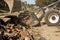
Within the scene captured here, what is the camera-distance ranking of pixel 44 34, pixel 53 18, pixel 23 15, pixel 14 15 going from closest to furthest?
pixel 14 15 < pixel 44 34 < pixel 23 15 < pixel 53 18

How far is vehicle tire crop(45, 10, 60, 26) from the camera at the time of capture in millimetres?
17375

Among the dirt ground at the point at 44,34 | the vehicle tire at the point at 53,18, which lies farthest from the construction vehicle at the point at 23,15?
the dirt ground at the point at 44,34

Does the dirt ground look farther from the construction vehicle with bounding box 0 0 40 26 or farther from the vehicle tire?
the vehicle tire

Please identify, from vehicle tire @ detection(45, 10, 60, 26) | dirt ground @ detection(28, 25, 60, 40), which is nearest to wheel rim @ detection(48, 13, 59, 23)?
vehicle tire @ detection(45, 10, 60, 26)

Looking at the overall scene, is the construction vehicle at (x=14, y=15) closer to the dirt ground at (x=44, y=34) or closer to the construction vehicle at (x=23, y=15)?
the construction vehicle at (x=23, y=15)

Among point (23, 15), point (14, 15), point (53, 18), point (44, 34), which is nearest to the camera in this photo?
point (14, 15)

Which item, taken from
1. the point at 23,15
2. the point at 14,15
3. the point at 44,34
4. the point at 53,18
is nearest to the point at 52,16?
the point at 53,18

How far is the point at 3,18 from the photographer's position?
10062mm

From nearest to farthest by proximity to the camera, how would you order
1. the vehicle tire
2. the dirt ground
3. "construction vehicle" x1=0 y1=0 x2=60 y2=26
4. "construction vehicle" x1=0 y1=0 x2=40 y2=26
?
"construction vehicle" x1=0 y1=0 x2=40 y2=26, "construction vehicle" x1=0 y1=0 x2=60 y2=26, the dirt ground, the vehicle tire

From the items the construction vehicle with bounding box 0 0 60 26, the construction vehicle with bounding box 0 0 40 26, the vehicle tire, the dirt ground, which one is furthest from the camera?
the vehicle tire

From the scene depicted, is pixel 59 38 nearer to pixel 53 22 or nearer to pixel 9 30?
pixel 9 30

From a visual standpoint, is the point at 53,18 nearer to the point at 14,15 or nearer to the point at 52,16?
the point at 52,16

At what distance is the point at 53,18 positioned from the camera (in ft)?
58.1

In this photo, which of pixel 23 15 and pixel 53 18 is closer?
pixel 23 15
